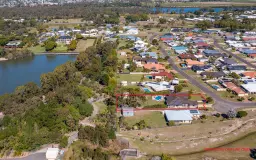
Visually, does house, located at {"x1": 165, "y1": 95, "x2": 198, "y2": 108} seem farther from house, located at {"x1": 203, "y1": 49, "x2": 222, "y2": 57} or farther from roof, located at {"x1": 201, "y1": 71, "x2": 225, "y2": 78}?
house, located at {"x1": 203, "y1": 49, "x2": 222, "y2": 57}

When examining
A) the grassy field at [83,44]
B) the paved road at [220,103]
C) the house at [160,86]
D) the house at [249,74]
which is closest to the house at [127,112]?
the house at [160,86]

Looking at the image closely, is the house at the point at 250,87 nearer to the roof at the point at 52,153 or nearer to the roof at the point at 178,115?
the roof at the point at 178,115

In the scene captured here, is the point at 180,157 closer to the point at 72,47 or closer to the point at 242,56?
the point at 242,56

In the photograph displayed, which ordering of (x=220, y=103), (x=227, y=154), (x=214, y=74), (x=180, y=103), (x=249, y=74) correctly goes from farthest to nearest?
(x=249, y=74) < (x=214, y=74) < (x=220, y=103) < (x=180, y=103) < (x=227, y=154)

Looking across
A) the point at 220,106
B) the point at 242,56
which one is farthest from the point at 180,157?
the point at 242,56

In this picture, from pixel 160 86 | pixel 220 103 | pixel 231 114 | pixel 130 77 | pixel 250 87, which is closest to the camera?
pixel 231 114

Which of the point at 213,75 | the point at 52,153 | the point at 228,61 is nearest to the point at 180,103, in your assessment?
the point at 213,75

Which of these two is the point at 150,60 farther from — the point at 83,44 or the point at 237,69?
the point at 83,44
